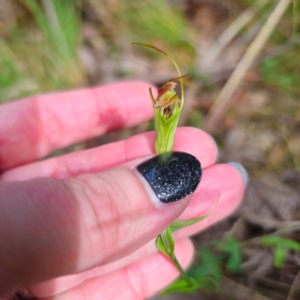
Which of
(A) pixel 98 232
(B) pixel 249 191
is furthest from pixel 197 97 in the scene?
(A) pixel 98 232

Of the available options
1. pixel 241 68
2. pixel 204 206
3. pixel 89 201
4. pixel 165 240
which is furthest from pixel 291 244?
pixel 241 68

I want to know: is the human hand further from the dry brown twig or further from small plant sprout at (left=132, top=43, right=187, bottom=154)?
the dry brown twig

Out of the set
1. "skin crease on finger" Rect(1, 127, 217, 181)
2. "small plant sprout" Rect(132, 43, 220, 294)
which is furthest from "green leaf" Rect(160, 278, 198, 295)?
"skin crease on finger" Rect(1, 127, 217, 181)

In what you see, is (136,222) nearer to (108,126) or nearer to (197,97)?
(108,126)

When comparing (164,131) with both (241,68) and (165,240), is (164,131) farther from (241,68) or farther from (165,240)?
(241,68)

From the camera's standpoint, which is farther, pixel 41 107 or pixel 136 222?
pixel 41 107

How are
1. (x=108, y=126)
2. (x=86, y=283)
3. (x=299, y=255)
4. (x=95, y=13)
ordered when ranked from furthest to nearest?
(x=95, y=13) → (x=108, y=126) → (x=299, y=255) → (x=86, y=283)
